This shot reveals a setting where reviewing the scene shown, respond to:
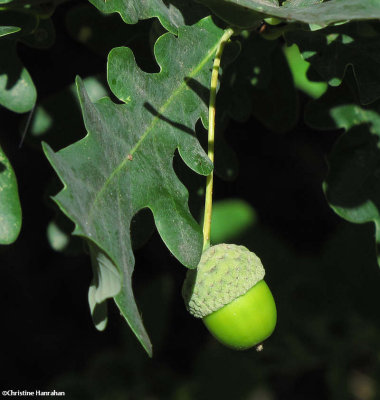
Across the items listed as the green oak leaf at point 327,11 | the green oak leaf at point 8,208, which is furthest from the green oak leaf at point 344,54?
the green oak leaf at point 8,208

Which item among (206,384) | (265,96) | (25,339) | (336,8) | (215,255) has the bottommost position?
(206,384)

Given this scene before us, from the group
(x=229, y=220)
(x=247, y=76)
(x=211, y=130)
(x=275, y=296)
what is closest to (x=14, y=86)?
(x=211, y=130)

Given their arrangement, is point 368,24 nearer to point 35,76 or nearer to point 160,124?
point 160,124

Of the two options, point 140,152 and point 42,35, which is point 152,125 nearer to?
point 140,152

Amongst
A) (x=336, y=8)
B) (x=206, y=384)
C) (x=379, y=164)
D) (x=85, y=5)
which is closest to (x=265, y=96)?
(x=379, y=164)

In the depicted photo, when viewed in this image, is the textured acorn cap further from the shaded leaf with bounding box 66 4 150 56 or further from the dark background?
the dark background

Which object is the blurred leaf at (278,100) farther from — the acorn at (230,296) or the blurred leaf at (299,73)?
the acorn at (230,296)
